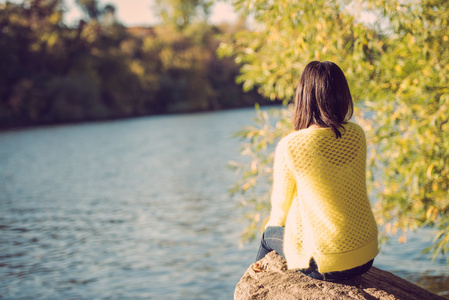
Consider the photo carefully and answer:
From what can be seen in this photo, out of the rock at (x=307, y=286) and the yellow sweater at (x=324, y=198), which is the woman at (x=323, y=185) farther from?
the rock at (x=307, y=286)

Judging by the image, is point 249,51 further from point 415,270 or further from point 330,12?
point 415,270

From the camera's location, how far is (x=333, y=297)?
3541mm

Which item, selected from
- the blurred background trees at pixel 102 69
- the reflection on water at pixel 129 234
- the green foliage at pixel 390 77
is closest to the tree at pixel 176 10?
the blurred background trees at pixel 102 69

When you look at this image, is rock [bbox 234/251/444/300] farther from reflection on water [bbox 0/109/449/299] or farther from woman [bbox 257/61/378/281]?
reflection on water [bbox 0/109/449/299]

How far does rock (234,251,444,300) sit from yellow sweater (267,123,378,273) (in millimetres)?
259

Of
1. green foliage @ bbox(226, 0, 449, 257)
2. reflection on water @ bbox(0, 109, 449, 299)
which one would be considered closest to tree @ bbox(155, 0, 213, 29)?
reflection on water @ bbox(0, 109, 449, 299)

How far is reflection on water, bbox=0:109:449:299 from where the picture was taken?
8586 mm

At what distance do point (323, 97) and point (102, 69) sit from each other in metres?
66.2

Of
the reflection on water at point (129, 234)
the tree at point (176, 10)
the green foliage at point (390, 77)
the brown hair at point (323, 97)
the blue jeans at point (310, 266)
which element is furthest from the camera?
the tree at point (176, 10)

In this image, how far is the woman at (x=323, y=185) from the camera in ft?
10.5

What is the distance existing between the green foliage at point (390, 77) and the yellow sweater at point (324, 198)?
2501 mm

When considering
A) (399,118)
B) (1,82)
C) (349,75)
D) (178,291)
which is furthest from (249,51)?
(1,82)

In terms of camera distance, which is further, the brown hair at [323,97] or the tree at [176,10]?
the tree at [176,10]

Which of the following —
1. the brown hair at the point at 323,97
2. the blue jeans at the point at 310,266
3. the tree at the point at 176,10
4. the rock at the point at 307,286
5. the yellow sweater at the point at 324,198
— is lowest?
the rock at the point at 307,286
